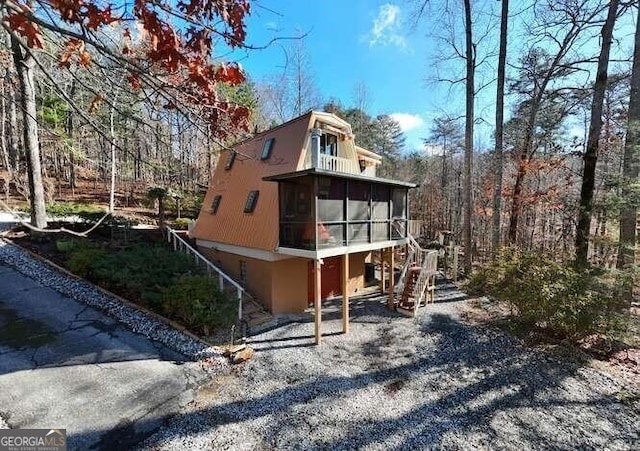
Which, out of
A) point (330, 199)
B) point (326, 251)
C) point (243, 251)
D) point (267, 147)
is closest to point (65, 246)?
point (243, 251)

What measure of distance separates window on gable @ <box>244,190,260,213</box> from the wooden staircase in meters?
5.81

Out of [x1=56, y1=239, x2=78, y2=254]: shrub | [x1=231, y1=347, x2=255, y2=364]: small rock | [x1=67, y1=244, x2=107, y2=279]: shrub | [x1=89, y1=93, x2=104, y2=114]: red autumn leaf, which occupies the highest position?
[x1=89, y1=93, x2=104, y2=114]: red autumn leaf

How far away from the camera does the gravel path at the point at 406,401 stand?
4.63 metres

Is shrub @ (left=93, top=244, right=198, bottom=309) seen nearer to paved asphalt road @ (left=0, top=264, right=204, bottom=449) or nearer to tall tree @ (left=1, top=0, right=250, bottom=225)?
paved asphalt road @ (left=0, top=264, right=204, bottom=449)

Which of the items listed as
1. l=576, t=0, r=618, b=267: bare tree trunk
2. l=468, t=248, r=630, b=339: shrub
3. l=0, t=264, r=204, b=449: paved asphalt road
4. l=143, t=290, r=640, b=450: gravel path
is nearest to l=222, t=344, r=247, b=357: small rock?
l=143, t=290, r=640, b=450: gravel path

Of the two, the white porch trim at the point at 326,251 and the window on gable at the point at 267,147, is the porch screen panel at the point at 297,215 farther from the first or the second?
the window on gable at the point at 267,147

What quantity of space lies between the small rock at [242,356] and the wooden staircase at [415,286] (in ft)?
17.3

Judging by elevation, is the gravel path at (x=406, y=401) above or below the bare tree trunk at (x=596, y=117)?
below

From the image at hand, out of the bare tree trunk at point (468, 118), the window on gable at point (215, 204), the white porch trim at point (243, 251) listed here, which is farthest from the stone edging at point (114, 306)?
the bare tree trunk at point (468, 118)

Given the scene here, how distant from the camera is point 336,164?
439 inches

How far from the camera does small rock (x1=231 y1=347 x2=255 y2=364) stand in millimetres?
6631

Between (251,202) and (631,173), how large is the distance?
34.7 ft

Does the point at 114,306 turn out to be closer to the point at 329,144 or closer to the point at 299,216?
the point at 299,216

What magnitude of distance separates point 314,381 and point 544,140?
15.8m
